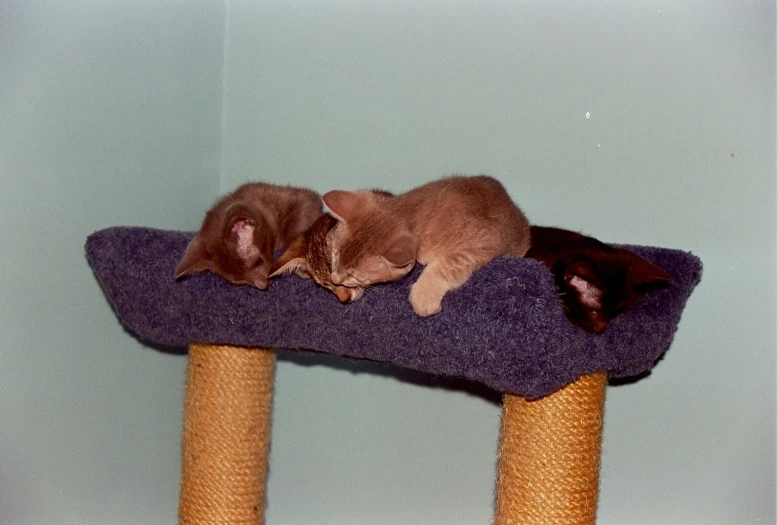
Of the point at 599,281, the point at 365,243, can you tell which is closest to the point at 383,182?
the point at 365,243

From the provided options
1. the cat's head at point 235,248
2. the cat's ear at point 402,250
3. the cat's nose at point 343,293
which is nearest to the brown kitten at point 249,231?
the cat's head at point 235,248

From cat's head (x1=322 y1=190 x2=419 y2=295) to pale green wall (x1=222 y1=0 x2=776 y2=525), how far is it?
55 cm

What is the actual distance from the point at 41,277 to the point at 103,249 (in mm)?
183

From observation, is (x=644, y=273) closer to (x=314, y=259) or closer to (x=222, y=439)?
(x=314, y=259)

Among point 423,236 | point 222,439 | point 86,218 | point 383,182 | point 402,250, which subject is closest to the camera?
point 402,250

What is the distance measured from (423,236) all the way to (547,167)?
0.52m

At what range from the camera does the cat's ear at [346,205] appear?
120 cm

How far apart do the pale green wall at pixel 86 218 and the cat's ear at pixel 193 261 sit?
14.4 inches

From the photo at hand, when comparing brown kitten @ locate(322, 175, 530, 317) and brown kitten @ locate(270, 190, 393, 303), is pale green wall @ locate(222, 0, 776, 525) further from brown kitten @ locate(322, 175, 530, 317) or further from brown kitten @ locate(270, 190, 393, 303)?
brown kitten @ locate(270, 190, 393, 303)

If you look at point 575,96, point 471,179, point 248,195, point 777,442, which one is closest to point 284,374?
point 248,195

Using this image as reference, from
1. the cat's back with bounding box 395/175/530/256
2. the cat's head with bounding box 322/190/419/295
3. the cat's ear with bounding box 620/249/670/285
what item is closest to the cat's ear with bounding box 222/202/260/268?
the cat's head with bounding box 322/190/419/295

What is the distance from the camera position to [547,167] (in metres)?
1.62

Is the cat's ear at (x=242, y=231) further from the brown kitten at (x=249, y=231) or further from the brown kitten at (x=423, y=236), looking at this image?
the brown kitten at (x=423, y=236)

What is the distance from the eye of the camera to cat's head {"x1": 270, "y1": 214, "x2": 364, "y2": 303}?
3.99 feet
